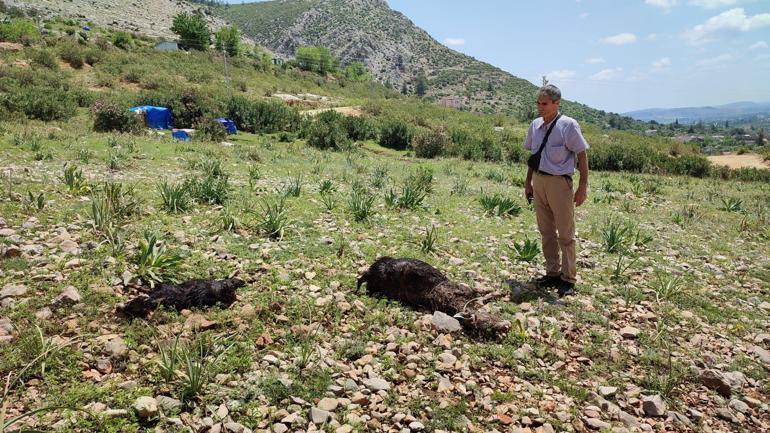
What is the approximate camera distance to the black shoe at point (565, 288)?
532 cm

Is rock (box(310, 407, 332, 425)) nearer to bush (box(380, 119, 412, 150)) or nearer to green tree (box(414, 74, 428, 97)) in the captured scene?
bush (box(380, 119, 412, 150))

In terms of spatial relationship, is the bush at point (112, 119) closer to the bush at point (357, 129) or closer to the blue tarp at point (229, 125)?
the blue tarp at point (229, 125)

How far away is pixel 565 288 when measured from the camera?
538 centimetres

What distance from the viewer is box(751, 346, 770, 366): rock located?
13.9ft

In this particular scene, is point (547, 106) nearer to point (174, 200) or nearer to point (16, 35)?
point (174, 200)

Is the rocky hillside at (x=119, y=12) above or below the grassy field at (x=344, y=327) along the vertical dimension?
above

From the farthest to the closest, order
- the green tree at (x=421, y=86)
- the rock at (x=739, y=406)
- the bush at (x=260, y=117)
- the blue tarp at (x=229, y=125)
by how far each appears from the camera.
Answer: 1. the green tree at (x=421, y=86)
2. the bush at (x=260, y=117)
3. the blue tarp at (x=229, y=125)
4. the rock at (x=739, y=406)

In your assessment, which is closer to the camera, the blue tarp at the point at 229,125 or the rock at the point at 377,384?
the rock at the point at 377,384

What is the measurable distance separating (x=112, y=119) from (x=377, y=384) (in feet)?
56.8

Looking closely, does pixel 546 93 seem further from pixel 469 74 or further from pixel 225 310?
pixel 469 74

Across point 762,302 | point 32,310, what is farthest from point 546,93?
point 32,310

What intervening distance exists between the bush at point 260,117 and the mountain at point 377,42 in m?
99.1

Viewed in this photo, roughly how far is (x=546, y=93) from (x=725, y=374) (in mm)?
3134

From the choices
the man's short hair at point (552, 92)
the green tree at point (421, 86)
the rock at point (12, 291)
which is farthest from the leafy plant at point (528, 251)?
the green tree at point (421, 86)
